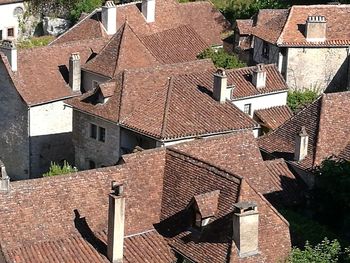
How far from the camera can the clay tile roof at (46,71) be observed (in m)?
56.7

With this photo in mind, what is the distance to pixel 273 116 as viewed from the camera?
56.2 m

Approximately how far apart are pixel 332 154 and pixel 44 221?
53.2 ft

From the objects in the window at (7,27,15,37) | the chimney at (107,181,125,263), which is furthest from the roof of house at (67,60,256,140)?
the window at (7,27,15,37)

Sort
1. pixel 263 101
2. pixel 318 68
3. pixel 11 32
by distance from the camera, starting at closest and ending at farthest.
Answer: pixel 263 101 → pixel 318 68 → pixel 11 32

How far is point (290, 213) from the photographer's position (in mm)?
43719

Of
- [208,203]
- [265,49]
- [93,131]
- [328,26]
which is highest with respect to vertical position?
[328,26]

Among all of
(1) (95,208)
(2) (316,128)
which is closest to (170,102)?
(2) (316,128)

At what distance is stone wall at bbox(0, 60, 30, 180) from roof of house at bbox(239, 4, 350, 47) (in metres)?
16.4

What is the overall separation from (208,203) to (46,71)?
76.5 feet

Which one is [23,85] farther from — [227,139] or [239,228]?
[239,228]

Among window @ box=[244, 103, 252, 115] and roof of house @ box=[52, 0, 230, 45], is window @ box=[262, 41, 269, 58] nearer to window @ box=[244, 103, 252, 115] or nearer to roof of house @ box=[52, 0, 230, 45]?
roof of house @ box=[52, 0, 230, 45]

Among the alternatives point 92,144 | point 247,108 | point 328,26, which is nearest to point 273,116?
point 247,108

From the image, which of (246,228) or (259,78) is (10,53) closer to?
(259,78)

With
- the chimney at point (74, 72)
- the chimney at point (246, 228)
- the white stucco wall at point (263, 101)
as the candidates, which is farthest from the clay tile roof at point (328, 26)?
the chimney at point (246, 228)
